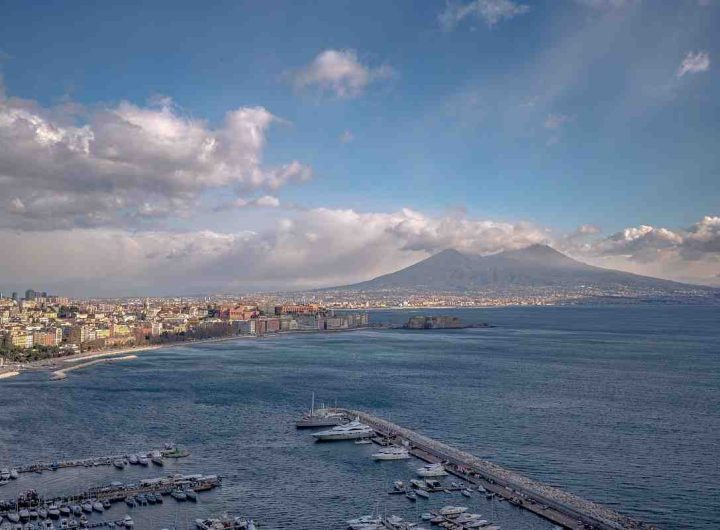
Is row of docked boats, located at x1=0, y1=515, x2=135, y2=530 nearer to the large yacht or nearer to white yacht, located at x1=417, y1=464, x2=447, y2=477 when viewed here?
white yacht, located at x1=417, y1=464, x2=447, y2=477

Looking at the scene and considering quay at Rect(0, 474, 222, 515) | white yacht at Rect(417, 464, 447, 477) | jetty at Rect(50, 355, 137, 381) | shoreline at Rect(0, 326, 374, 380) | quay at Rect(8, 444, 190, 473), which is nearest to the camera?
quay at Rect(0, 474, 222, 515)

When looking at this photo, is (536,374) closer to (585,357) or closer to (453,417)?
(585,357)

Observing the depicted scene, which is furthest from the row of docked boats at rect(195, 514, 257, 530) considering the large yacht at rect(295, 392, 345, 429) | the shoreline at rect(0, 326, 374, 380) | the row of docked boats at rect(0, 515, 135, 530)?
the shoreline at rect(0, 326, 374, 380)

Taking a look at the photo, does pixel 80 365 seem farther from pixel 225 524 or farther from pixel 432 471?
pixel 225 524

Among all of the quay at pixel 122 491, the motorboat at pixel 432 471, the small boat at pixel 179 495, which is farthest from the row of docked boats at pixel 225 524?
the motorboat at pixel 432 471

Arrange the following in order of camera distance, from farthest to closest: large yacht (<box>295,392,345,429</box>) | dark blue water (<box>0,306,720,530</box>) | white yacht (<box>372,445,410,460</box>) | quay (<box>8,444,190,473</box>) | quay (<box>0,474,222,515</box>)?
large yacht (<box>295,392,345,429</box>), white yacht (<box>372,445,410,460</box>), quay (<box>8,444,190,473</box>), dark blue water (<box>0,306,720,530</box>), quay (<box>0,474,222,515</box>)

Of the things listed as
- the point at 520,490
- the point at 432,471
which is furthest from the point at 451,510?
the point at 432,471

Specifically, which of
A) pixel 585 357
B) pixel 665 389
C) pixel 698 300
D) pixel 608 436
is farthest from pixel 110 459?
pixel 698 300

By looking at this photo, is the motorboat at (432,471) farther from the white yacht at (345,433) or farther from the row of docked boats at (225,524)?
the row of docked boats at (225,524)
